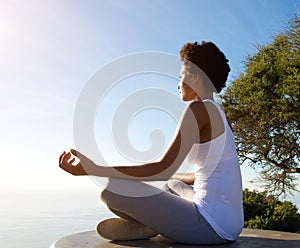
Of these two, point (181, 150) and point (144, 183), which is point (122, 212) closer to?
point (144, 183)

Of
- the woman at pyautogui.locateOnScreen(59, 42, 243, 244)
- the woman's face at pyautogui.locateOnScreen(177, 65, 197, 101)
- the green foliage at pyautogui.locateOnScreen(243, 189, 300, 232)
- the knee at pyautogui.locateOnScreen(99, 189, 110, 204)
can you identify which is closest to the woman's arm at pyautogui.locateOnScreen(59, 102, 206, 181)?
the woman at pyautogui.locateOnScreen(59, 42, 243, 244)

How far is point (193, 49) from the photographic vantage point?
2701 millimetres

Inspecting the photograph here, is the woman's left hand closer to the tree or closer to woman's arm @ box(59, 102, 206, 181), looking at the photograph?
woman's arm @ box(59, 102, 206, 181)

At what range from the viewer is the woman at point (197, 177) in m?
2.41

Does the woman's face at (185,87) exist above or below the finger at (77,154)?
above

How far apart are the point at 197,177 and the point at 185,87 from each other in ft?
1.86

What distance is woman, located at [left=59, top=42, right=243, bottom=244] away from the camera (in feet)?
7.90

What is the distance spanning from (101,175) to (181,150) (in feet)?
1.53

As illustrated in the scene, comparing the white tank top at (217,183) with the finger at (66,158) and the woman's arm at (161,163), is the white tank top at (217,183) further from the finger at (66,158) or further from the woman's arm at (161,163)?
the finger at (66,158)

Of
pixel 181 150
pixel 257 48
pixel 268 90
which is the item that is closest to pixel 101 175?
pixel 181 150

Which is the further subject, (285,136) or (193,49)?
(285,136)

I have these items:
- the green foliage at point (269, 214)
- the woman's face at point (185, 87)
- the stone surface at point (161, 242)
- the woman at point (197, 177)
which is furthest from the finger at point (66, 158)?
the green foliage at point (269, 214)

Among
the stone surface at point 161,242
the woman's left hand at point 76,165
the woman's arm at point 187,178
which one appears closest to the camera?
the woman's left hand at point 76,165

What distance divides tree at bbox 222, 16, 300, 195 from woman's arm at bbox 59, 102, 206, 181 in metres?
7.26
